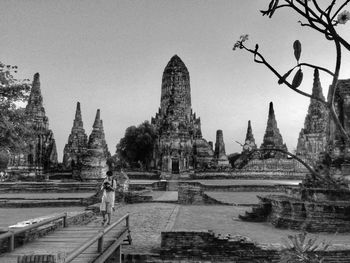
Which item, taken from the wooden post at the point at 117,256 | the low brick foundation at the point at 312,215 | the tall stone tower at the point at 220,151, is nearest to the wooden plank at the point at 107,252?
the wooden post at the point at 117,256

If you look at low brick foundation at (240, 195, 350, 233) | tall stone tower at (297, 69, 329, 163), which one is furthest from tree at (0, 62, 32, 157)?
tall stone tower at (297, 69, 329, 163)

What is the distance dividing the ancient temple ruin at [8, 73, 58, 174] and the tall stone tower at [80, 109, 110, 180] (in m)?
5.71

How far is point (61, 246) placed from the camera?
17.7ft

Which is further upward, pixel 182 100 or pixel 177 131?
pixel 182 100

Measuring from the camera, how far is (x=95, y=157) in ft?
93.9

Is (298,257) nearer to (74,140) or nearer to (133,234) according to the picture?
(133,234)

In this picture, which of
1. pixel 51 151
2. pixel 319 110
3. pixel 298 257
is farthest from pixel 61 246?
pixel 51 151

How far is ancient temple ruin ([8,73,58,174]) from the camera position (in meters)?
31.0

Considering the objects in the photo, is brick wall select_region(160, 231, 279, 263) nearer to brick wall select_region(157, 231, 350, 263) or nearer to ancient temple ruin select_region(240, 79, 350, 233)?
brick wall select_region(157, 231, 350, 263)

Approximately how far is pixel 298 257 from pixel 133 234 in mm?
5672

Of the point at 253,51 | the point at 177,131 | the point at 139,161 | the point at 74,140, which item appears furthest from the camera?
the point at 139,161

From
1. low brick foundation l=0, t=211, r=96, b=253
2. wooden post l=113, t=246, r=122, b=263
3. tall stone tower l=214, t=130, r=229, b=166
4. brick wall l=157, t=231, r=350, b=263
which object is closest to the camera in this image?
low brick foundation l=0, t=211, r=96, b=253

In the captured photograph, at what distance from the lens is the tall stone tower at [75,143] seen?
4131 centimetres

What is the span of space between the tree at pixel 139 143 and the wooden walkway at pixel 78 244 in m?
40.0
